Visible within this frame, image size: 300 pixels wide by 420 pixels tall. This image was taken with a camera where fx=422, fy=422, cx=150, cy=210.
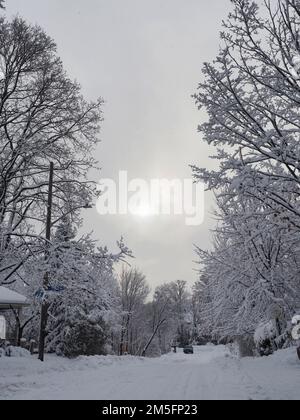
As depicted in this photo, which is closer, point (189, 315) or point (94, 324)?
point (94, 324)

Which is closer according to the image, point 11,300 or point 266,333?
point 266,333

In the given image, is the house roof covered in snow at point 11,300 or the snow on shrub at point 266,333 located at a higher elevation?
the house roof covered in snow at point 11,300

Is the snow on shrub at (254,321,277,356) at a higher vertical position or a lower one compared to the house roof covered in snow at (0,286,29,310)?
lower

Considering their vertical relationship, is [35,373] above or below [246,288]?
below

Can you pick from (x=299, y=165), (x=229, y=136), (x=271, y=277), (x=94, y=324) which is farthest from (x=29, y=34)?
(x=94, y=324)

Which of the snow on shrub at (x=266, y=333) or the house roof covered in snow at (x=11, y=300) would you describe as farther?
the house roof covered in snow at (x=11, y=300)

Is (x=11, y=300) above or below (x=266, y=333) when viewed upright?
above

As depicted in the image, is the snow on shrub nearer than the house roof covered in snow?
Yes
